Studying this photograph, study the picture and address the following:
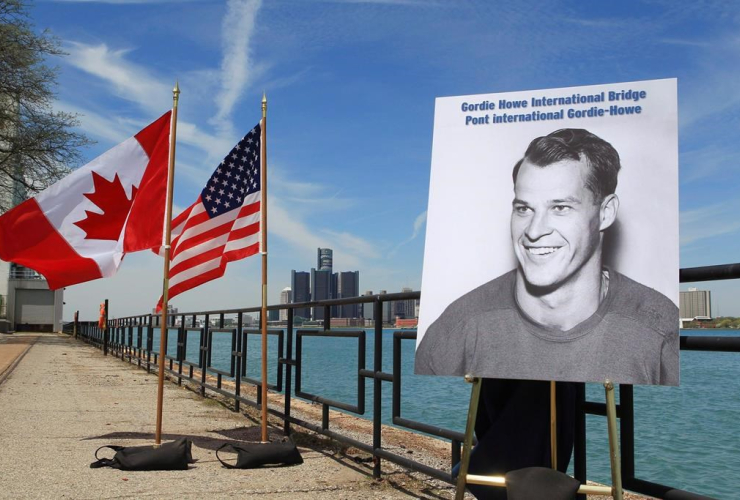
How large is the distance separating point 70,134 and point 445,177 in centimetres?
2906

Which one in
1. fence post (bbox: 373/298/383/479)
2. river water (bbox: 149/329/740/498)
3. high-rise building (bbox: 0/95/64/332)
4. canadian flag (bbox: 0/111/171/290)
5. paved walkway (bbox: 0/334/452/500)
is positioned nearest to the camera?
paved walkway (bbox: 0/334/452/500)

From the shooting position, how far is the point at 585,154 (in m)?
3.20

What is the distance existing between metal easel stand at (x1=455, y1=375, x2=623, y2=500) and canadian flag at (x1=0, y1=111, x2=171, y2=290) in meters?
4.18

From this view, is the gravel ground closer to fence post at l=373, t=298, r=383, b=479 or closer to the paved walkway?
the paved walkway

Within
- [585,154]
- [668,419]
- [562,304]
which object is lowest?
[668,419]

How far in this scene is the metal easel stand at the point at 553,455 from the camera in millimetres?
2801

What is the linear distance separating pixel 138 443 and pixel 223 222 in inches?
84.2

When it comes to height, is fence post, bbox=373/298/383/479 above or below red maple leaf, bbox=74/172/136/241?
below

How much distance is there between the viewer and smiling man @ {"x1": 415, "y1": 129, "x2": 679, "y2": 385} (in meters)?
2.91

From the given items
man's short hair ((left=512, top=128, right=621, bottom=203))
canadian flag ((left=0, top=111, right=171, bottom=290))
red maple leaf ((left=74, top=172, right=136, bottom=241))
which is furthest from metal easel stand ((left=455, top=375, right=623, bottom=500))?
red maple leaf ((left=74, top=172, right=136, bottom=241))

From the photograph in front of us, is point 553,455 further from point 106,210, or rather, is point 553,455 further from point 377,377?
point 106,210

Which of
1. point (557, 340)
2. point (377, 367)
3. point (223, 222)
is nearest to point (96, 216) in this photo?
point (223, 222)

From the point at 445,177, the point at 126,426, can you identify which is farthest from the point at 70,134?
the point at 445,177

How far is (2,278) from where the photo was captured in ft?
167
